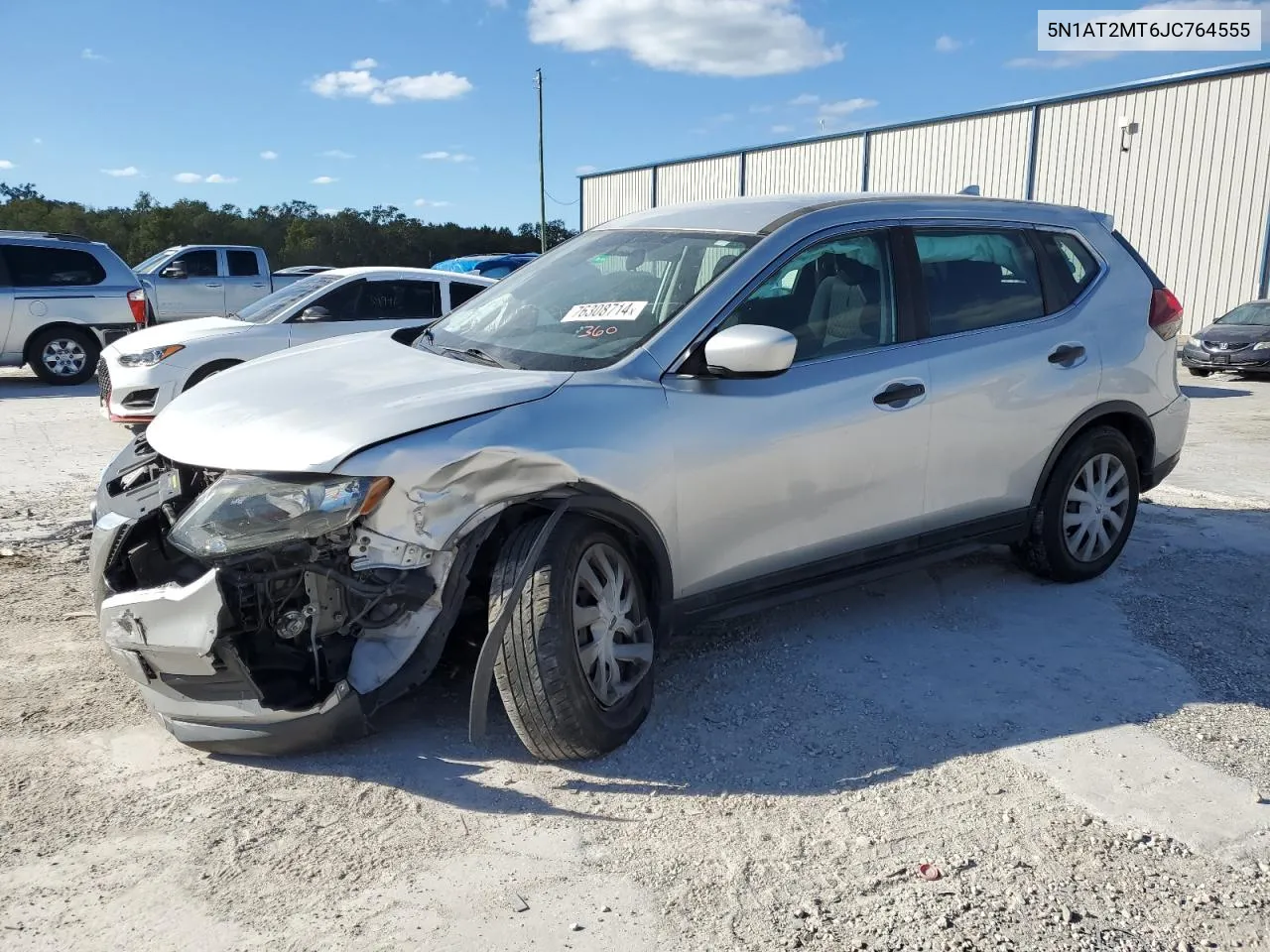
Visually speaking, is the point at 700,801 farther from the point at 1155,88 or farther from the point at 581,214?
the point at 581,214

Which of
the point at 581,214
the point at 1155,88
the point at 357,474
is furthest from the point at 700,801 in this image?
the point at 581,214

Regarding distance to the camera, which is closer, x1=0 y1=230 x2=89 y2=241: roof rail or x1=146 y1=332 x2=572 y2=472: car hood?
x1=146 y1=332 x2=572 y2=472: car hood

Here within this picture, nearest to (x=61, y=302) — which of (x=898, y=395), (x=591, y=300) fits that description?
(x=591, y=300)

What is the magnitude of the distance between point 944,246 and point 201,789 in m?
3.60

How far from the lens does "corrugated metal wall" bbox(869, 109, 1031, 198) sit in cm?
2539

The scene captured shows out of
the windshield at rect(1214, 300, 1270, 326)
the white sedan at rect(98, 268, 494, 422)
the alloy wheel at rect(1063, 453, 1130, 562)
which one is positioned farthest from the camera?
the windshield at rect(1214, 300, 1270, 326)

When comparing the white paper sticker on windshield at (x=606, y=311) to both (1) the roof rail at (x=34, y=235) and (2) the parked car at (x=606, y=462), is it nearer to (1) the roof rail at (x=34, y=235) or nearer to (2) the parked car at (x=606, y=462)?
(2) the parked car at (x=606, y=462)

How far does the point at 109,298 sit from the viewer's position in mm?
13586

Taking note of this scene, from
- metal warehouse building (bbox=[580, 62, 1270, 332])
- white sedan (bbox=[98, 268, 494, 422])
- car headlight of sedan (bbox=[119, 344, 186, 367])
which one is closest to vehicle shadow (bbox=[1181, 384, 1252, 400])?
metal warehouse building (bbox=[580, 62, 1270, 332])

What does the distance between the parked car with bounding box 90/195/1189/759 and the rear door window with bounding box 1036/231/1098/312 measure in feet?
0.07

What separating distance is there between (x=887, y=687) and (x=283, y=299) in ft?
24.6

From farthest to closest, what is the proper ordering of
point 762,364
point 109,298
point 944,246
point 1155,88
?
1. point 1155,88
2. point 109,298
3. point 944,246
4. point 762,364

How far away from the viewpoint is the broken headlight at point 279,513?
9.89 feet

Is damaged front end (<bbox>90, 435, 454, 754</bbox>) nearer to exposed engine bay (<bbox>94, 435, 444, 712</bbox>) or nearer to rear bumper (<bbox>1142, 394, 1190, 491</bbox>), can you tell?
exposed engine bay (<bbox>94, 435, 444, 712</bbox>)
